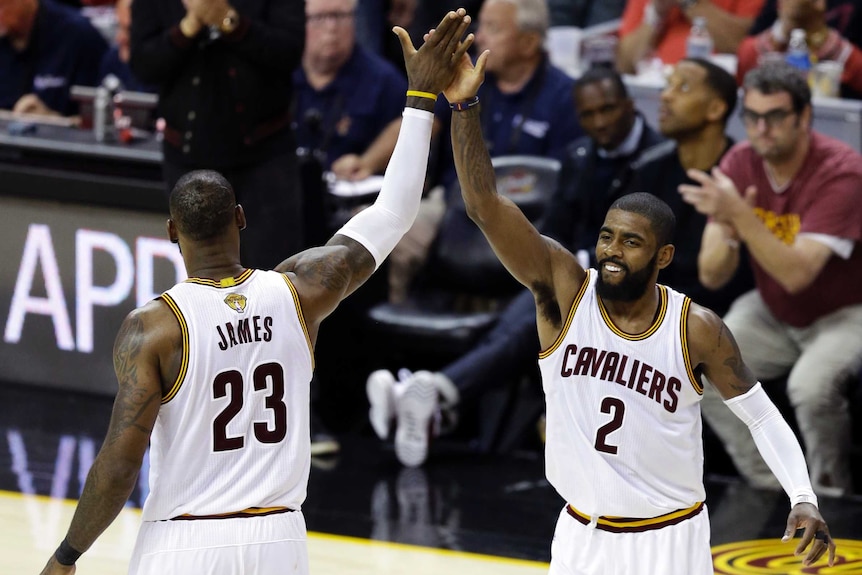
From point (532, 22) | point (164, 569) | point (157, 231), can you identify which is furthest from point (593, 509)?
point (532, 22)

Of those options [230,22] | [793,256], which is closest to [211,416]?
[230,22]

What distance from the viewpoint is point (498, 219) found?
13.4 feet

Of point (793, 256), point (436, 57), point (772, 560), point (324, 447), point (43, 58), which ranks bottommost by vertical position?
point (324, 447)

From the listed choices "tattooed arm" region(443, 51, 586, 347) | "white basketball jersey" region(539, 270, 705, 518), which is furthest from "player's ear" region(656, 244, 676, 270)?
"tattooed arm" region(443, 51, 586, 347)

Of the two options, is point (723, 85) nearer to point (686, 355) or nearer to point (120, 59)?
point (686, 355)

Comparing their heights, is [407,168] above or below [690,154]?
above

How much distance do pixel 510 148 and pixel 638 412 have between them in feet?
12.9

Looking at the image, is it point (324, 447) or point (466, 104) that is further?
point (324, 447)

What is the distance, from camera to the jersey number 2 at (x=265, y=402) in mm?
3525

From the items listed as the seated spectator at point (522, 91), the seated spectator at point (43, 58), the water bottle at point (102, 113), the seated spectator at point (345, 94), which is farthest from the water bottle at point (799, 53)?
the seated spectator at point (43, 58)

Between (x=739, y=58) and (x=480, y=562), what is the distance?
3495mm

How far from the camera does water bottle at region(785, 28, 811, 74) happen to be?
7273 mm

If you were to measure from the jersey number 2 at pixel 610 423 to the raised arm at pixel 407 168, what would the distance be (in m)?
0.74

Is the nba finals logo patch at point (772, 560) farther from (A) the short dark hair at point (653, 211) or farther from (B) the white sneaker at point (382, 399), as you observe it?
(A) the short dark hair at point (653, 211)
